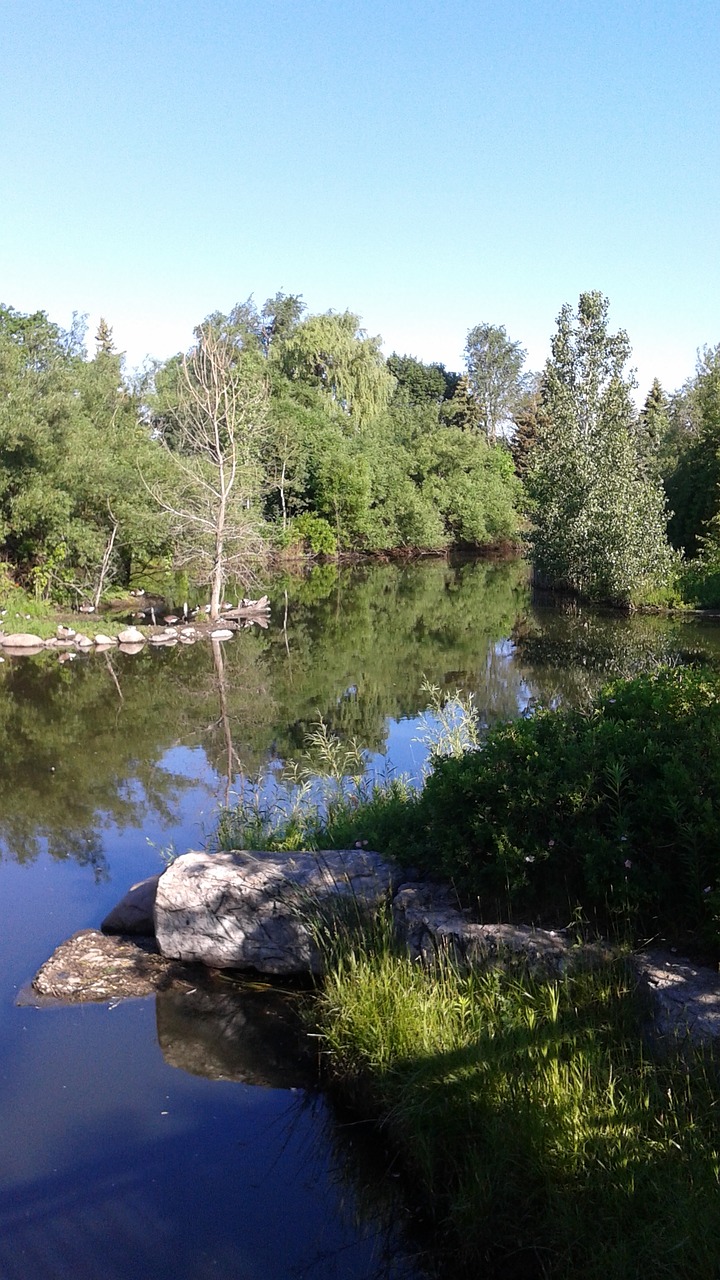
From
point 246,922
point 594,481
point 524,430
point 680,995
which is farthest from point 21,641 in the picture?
point 524,430

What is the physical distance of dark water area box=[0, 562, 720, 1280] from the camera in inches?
164

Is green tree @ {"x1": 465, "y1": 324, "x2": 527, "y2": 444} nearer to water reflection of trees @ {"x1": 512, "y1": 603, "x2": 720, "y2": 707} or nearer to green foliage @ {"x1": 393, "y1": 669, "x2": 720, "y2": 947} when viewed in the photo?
water reflection of trees @ {"x1": 512, "y1": 603, "x2": 720, "y2": 707}

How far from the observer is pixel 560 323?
27812 mm

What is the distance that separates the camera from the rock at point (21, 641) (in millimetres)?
21344

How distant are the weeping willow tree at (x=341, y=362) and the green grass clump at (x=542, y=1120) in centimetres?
4484

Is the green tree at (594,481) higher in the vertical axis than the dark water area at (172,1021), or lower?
higher

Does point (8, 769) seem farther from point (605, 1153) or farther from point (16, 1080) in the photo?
point (605, 1153)

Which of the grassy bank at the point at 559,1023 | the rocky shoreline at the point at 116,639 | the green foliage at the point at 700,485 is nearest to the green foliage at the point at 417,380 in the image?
the green foliage at the point at 700,485

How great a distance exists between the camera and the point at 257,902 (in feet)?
20.0

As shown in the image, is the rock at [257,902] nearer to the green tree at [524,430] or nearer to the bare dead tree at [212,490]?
the bare dead tree at [212,490]

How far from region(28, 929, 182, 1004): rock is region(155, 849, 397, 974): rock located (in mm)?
195

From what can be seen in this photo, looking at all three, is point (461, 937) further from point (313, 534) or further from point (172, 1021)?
point (313, 534)

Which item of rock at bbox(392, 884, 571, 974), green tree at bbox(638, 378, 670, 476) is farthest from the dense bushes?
green tree at bbox(638, 378, 670, 476)

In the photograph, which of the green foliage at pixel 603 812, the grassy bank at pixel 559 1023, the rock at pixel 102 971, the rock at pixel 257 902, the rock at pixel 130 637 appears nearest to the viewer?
the grassy bank at pixel 559 1023
